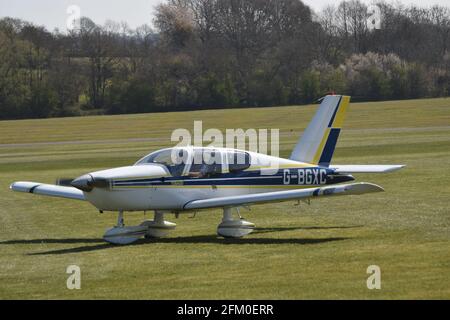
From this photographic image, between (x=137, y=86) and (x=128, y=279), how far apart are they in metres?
80.8

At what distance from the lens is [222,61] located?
99500 mm

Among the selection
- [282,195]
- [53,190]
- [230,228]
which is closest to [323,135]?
[282,195]

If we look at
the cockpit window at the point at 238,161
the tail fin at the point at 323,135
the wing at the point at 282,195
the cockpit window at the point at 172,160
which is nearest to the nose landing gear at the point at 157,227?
the wing at the point at 282,195

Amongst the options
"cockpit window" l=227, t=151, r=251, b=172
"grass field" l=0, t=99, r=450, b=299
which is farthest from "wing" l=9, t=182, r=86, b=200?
"cockpit window" l=227, t=151, r=251, b=172

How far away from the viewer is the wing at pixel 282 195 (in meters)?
15.4

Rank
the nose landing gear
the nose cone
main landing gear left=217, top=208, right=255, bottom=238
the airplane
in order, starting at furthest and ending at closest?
the nose landing gear → main landing gear left=217, top=208, right=255, bottom=238 → the airplane → the nose cone

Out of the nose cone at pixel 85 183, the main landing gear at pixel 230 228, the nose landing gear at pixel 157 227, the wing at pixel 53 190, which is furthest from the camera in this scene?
the wing at pixel 53 190

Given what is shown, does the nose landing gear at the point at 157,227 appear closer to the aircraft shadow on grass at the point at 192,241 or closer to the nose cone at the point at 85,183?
the aircraft shadow on grass at the point at 192,241

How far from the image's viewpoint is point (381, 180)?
2773 cm

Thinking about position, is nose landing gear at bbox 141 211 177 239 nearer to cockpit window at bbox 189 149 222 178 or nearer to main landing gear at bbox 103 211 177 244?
main landing gear at bbox 103 211 177 244

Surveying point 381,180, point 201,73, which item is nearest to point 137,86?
point 201,73

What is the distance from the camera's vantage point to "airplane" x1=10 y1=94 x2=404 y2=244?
16188 mm

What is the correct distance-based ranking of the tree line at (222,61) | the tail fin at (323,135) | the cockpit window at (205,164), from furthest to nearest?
the tree line at (222,61) < the tail fin at (323,135) < the cockpit window at (205,164)

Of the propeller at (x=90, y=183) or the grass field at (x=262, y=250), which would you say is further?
the propeller at (x=90, y=183)
